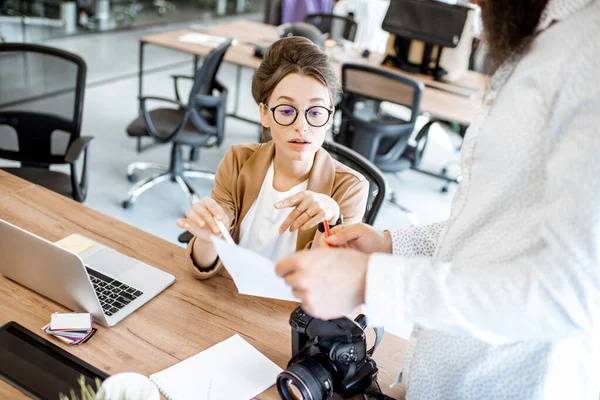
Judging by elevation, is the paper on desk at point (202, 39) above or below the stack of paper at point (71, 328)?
above

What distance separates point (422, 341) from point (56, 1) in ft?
17.0

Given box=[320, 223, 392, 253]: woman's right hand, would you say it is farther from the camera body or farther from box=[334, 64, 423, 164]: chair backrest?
box=[334, 64, 423, 164]: chair backrest

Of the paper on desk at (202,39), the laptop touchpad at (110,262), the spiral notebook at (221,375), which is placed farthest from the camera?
the paper on desk at (202,39)

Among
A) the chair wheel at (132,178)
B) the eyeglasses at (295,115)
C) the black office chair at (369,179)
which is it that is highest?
the eyeglasses at (295,115)

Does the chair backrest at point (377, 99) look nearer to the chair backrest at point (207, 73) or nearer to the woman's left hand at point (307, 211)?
the chair backrest at point (207, 73)

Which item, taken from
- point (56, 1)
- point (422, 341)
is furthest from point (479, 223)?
point (56, 1)

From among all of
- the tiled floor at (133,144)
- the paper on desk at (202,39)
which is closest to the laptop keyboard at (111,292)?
the tiled floor at (133,144)

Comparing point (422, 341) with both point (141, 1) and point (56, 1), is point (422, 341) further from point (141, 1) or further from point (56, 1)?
point (141, 1)

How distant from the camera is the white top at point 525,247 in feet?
2.25

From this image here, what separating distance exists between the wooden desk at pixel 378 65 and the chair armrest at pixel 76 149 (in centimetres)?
152

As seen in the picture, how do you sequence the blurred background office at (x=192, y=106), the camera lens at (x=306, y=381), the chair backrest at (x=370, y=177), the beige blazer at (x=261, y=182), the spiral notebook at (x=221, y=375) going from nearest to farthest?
the camera lens at (x=306, y=381)
the spiral notebook at (x=221, y=375)
the beige blazer at (x=261, y=182)
the chair backrest at (x=370, y=177)
the blurred background office at (x=192, y=106)

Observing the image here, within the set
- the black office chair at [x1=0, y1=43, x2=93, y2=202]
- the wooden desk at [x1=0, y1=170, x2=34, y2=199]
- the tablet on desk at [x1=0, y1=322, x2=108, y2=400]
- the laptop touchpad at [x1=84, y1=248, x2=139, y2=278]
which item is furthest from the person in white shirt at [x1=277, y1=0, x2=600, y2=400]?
the black office chair at [x1=0, y1=43, x2=93, y2=202]

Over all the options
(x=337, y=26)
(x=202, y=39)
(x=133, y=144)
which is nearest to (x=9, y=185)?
(x=133, y=144)

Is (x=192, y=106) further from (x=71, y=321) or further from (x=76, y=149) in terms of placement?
(x=71, y=321)
